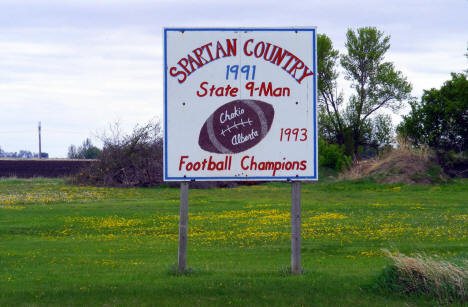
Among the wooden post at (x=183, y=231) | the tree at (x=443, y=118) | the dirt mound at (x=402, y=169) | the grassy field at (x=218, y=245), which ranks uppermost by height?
the tree at (x=443, y=118)

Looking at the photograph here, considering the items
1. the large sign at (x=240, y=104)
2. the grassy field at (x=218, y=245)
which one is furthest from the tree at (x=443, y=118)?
the large sign at (x=240, y=104)

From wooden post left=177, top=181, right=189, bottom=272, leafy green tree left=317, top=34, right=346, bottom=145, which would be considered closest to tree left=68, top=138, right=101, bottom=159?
leafy green tree left=317, top=34, right=346, bottom=145

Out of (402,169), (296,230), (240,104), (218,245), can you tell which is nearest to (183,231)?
(296,230)

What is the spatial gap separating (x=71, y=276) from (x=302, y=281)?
3.43 m

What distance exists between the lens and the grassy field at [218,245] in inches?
338

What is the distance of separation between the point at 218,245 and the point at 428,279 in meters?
7.21

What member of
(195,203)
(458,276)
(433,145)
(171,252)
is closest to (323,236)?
(171,252)

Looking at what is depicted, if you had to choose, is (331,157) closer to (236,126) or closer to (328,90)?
(328,90)

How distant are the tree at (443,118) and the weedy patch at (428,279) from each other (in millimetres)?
37904

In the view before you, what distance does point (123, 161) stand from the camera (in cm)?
4016

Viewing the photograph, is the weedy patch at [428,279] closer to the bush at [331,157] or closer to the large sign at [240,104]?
the large sign at [240,104]

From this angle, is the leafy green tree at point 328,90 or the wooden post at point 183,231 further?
the leafy green tree at point 328,90

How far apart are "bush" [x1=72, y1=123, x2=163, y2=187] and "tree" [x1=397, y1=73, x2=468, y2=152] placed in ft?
59.8

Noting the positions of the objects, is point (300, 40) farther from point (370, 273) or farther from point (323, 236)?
point (323, 236)
